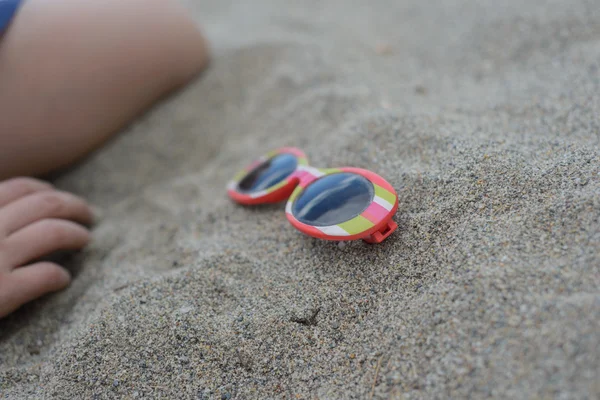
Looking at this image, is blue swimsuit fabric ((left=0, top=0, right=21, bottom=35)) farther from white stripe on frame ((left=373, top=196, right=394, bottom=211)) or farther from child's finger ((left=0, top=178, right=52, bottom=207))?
white stripe on frame ((left=373, top=196, right=394, bottom=211))

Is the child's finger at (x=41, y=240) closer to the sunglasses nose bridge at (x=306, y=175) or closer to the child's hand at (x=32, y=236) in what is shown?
the child's hand at (x=32, y=236)

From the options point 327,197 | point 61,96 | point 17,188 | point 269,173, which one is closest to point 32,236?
point 17,188

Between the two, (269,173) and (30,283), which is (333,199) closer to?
(269,173)

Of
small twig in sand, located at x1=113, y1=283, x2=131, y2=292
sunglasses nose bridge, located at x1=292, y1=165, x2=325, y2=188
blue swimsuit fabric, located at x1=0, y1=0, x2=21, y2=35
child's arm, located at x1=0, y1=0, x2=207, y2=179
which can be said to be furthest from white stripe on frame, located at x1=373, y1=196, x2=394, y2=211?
blue swimsuit fabric, located at x1=0, y1=0, x2=21, y2=35

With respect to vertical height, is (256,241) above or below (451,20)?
below

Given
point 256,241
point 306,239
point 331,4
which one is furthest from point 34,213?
point 331,4

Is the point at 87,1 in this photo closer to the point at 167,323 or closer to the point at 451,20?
the point at 167,323

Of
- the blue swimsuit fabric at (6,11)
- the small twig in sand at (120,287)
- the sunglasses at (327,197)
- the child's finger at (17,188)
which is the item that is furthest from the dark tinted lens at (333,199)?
the blue swimsuit fabric at (6,11)
